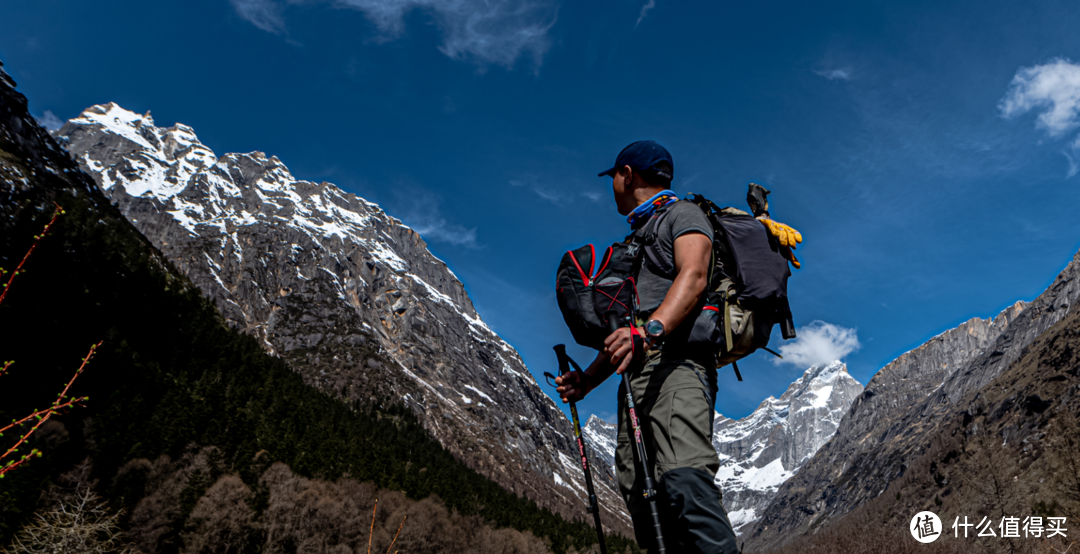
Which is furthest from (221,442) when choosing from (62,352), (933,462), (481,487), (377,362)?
(933,462)

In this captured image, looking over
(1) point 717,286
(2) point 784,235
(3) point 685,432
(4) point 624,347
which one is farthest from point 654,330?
(2) point 784,235

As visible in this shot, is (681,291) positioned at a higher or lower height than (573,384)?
higher

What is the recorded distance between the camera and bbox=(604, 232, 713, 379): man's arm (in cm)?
314

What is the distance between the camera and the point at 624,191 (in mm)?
4148

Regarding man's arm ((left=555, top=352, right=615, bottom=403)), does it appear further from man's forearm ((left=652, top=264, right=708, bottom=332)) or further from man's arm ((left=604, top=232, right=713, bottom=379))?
man's forearm ((left=652, top=264, right=708, bottom=332))

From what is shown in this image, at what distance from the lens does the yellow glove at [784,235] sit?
147 inches

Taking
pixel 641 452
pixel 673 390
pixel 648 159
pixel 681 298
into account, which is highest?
pixel 648 159

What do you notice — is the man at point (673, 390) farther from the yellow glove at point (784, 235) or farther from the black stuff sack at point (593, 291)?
the yellow glove at point (784, 235)

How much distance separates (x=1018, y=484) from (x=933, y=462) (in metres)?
79.0

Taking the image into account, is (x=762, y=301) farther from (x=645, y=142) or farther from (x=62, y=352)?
(x=62, y=352)

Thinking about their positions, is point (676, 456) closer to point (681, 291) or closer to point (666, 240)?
point (681, 291)

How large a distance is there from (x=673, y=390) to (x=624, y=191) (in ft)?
5.11

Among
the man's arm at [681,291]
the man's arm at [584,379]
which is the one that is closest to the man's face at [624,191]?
the man's arm at [681,291]

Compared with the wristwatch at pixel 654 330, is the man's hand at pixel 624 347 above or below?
below
